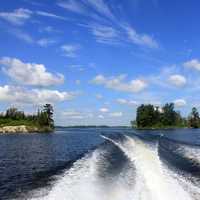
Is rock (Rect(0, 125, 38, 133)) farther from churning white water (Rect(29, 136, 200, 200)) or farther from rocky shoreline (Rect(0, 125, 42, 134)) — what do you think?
churning white water (Rect(29, 136, 200, 200))

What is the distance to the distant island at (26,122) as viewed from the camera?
16425 cm

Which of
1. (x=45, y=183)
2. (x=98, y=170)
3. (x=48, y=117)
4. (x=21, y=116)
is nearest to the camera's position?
(x=45, y=183)

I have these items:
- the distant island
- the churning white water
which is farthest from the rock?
the churning white water

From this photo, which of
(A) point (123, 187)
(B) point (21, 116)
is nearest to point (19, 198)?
(A) point (123, 187)

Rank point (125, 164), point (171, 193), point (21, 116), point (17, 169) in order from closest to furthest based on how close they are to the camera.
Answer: point (171, 193) < point (125, 164) < point (17, 169) < point (21, 116)

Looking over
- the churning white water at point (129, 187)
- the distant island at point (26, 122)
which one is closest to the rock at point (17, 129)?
the distant island at point (26, 122)

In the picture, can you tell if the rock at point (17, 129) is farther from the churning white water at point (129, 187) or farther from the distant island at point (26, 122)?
the churning white water at point (129, 187)

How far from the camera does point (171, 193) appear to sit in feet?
58.1

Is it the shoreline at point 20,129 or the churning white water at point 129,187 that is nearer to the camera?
the churning white water at point 129,187

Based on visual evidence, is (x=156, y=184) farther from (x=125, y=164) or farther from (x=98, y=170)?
(x=125, y=164)

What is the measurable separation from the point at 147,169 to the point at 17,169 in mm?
12138

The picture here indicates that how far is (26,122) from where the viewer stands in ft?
576

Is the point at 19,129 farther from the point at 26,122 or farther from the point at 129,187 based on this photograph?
the point at 129,187

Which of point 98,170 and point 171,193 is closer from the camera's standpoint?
point 171,193
